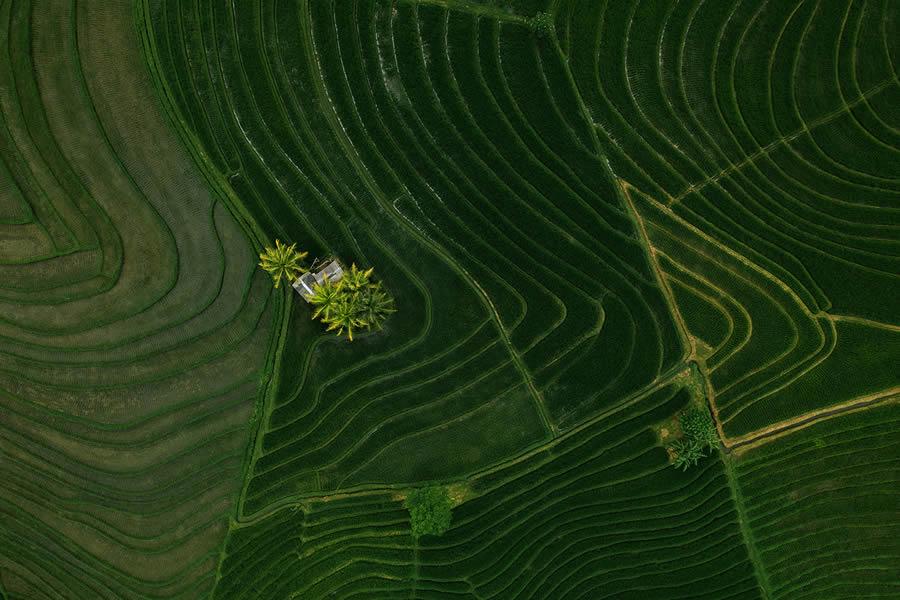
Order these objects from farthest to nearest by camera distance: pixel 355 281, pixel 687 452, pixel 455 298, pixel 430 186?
1. pixel 455 298
2. pixel 430 186
3. pixel 687 452
4. pixel 355 281

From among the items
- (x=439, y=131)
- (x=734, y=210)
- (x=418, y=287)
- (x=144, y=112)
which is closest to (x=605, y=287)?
(x=734, y=210)

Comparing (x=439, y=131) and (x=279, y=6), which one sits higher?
(x=279, y=6)

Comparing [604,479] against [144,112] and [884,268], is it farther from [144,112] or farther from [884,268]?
[144,112]

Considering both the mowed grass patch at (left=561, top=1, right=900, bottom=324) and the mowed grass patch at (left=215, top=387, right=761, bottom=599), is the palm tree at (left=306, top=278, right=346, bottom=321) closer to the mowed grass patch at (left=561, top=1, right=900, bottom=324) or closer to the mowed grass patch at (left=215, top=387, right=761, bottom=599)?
the mowed grass patch at (left=215, top=387, right=761, bottom=599)

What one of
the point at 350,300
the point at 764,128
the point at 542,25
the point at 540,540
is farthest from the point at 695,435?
the point at 542,25

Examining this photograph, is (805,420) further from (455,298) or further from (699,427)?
(455,298)

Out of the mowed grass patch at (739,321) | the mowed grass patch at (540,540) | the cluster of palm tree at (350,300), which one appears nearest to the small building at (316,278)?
the cluster of palm tree at (350,300)

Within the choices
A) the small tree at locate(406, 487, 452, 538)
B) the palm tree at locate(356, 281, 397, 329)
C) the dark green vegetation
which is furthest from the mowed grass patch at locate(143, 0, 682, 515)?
the dark green vegetation
